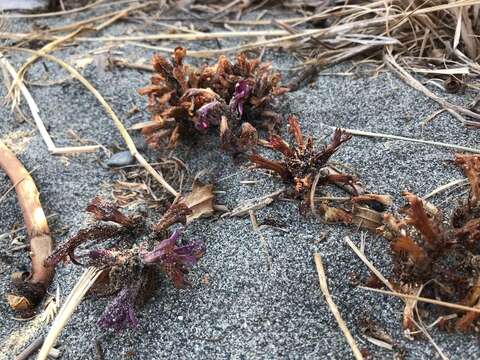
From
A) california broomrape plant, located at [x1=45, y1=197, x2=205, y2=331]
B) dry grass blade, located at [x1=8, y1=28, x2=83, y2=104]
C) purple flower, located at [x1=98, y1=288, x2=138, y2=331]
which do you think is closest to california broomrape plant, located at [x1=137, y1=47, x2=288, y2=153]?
california broomrape plant, located at [x1=45, y1=197, x2=205, y2=331]

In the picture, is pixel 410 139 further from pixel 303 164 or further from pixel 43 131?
pixel 43 131

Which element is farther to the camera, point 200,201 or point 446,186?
point 200,201

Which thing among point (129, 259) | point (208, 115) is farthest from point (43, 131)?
point (129, 259)

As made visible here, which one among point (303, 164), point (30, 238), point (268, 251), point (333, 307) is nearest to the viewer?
point (333, 307)

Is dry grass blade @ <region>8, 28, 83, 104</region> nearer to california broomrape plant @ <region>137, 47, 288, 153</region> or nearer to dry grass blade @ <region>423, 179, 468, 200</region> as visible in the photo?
california broomrape plant @ <region>137, 47, 288, 153</region>

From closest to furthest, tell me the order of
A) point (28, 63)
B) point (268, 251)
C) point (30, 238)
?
1. point (268, 251)
2. point (30, 238)
3. point (28, 63)

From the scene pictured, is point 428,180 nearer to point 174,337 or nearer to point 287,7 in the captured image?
point 174,337

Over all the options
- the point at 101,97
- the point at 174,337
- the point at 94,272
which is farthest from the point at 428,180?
the point at 101,97

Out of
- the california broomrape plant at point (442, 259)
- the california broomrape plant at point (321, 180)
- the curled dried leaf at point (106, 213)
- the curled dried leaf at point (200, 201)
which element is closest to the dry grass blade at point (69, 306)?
the curled dried leaf at point (106, 213)
